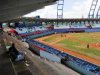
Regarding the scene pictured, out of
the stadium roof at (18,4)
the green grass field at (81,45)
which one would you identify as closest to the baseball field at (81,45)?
the green grass field at (81,45)

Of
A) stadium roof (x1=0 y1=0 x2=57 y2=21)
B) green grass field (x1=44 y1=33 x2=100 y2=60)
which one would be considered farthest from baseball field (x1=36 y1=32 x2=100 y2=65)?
stadium roof (x1=0 y1=0 x2=57 y2=21)

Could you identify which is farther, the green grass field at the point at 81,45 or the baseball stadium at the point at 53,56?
the green grass field at the point at 81,45

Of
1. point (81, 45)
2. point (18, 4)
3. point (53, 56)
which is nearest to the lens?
point (18, 4)

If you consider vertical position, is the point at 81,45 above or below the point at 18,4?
below

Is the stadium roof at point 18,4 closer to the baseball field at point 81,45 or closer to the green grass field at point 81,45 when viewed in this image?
the baseball field at point 81,45

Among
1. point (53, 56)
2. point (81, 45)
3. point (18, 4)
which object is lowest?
point (81, 45)

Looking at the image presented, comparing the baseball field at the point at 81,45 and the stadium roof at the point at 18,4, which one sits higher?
the stadium roof at the point at 18,4

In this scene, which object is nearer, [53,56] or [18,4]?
[18,4]

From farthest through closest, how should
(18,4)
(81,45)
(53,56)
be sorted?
(81,45)
(53,56)
(18,4)

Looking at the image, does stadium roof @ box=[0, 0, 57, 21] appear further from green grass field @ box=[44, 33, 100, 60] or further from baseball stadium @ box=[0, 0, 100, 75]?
green grass field @ box=[44, 33, 100, 60]

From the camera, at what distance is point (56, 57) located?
87.3 feet

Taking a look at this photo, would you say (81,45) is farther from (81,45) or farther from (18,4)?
(18,4)

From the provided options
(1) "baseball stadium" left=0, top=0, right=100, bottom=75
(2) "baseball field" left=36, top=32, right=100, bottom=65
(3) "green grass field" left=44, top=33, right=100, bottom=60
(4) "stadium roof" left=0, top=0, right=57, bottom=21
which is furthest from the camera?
(2) "baseball field" left=36, top=32, right=100, bottom=65

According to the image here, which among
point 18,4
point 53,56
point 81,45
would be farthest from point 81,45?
point 18,4
